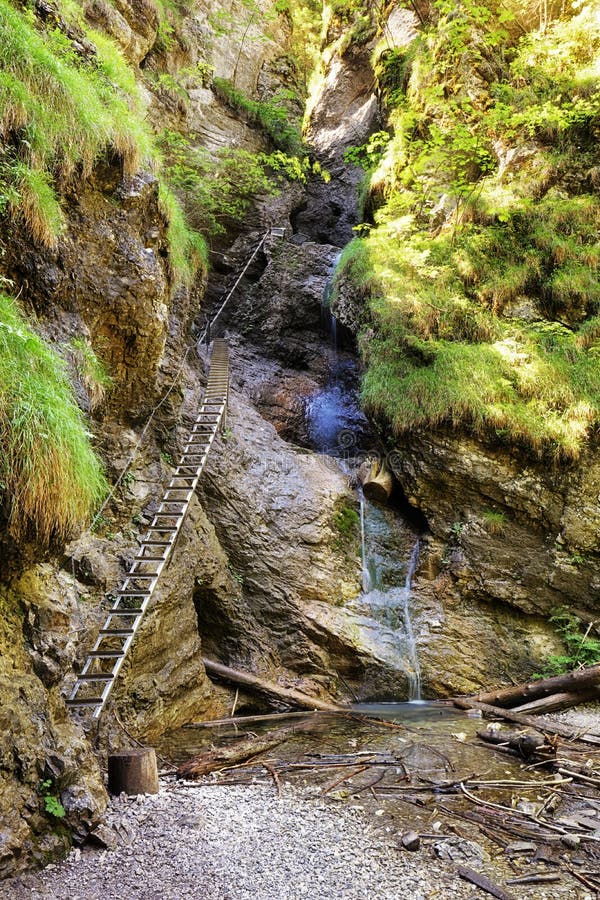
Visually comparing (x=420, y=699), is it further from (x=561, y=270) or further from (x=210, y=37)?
(x=210, y=37)

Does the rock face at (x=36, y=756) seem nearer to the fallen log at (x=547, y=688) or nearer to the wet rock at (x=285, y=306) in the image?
the fallen log at (x=547, y=688)

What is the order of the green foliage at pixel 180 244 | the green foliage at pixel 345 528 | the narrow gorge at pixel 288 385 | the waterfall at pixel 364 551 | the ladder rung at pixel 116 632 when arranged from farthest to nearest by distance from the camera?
1. the green foliage at pixel 345 528
2. the waterfall at pixel 364 551
3. the green foliage at pixel 180 244
4. the ladder rung at pixel 116 632
5. the narrow gorge at pixel 288 385

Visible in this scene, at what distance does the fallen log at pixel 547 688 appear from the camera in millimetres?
8094

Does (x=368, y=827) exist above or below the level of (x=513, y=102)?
below

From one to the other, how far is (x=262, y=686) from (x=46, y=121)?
26.7 feet

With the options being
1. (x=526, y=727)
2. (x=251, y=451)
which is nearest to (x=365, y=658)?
(x=526, y=727)

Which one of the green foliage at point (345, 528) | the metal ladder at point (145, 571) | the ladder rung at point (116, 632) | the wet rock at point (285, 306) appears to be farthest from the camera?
the wet rock at point (285, 306)

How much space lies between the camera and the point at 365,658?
30.3 feet

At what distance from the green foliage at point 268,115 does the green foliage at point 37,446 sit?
17.8m

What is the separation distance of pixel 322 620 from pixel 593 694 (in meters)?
4.30

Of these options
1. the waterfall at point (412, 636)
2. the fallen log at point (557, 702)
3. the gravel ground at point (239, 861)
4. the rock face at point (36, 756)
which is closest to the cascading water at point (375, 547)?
the waterfall at point (412, 636)

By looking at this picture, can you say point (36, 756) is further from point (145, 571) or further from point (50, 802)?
point (145, 571)

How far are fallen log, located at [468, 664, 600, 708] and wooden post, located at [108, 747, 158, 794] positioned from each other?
5.79 meters

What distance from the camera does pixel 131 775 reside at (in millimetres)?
4750
